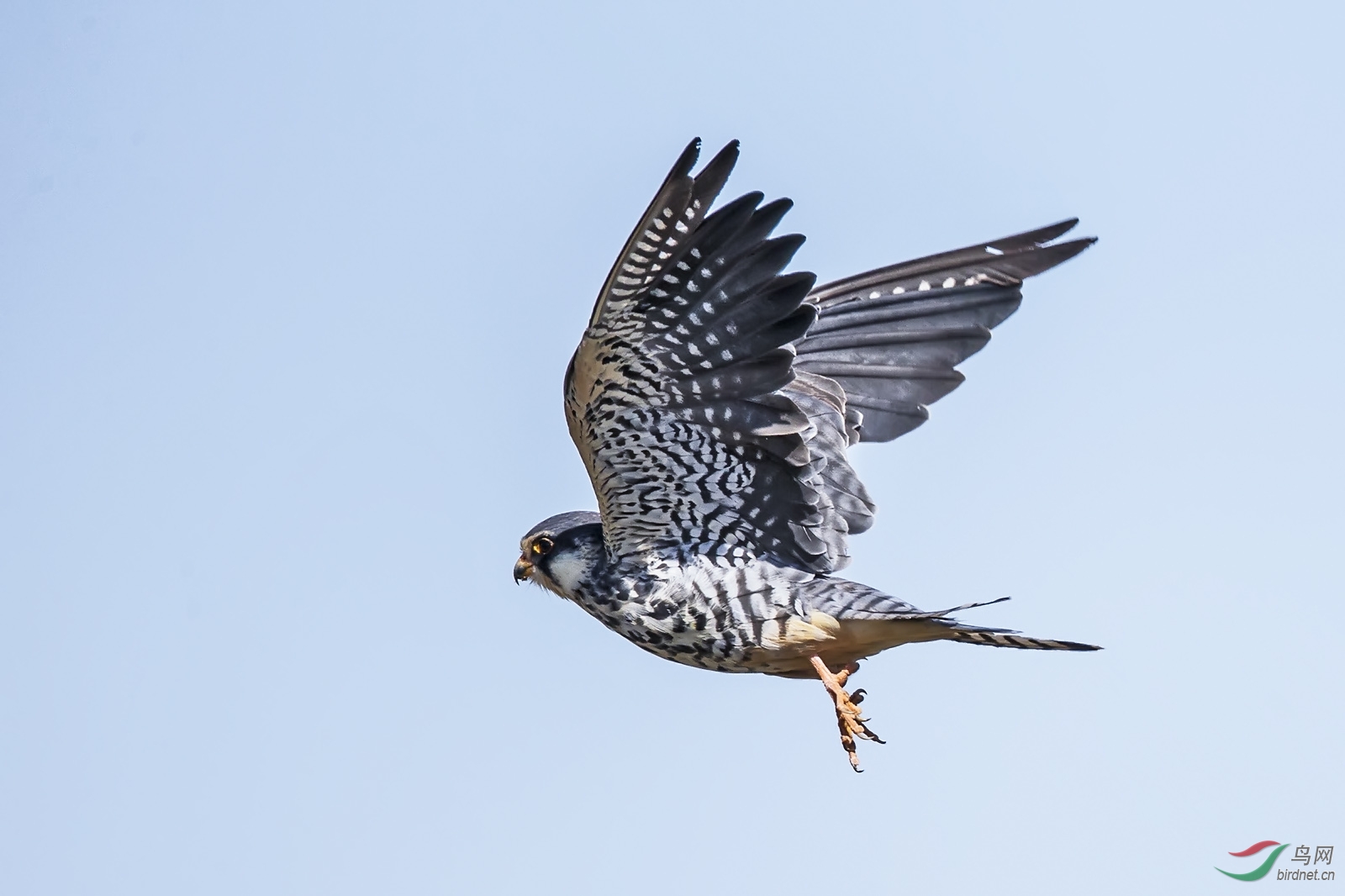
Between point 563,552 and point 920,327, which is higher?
point 920,327

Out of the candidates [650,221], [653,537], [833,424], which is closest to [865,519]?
[833,424]

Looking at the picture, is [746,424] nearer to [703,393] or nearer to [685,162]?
[703,393]

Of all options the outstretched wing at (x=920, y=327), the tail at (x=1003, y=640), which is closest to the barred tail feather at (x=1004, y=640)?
the tail at (x=1003, y=640)

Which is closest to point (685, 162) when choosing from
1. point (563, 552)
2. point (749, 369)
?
point (749, 369)

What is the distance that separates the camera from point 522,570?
330 inches

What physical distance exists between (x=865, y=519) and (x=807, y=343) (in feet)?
4.24

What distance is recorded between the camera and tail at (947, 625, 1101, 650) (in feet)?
23.4

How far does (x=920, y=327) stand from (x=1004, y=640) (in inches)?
93.0

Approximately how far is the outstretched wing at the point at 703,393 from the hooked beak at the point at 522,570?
2.05 ft

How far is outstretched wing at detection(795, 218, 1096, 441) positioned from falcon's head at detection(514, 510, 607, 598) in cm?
172

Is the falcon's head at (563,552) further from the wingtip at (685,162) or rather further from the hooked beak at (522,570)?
the wingtip at (685,162)

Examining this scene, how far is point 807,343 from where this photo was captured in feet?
30.1

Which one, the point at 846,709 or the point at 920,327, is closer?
the point at 846,709

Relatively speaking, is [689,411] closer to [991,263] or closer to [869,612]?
[869,612]
